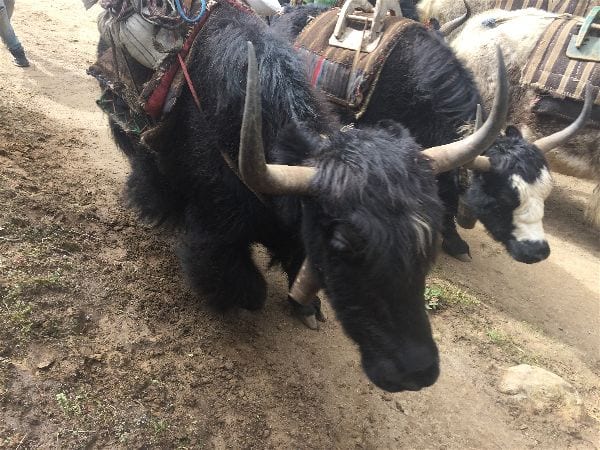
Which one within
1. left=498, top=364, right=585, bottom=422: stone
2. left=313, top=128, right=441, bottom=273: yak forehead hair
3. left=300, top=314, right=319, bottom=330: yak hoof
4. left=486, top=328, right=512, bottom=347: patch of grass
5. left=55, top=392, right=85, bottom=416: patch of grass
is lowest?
left=486, top=328, right=512, bottom=347: patch of grass

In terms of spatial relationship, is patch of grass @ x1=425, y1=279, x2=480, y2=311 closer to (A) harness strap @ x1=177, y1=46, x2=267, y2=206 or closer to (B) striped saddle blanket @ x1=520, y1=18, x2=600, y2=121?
→ (A) harness strap @ x1=177, y1=46, x2=267, y2=206

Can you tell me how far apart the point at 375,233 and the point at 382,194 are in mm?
153

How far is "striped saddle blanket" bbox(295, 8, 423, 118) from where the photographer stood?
342 cm

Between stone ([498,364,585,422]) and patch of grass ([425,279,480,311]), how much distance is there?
69 cm

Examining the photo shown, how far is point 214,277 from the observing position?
2693mm

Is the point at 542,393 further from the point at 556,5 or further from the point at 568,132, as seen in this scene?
the point at 556,5

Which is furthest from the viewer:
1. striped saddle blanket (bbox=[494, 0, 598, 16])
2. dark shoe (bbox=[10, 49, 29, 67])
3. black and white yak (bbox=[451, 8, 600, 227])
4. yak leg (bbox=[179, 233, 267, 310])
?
striped saddle blanket (bbox=[494, 0, 598, 16])

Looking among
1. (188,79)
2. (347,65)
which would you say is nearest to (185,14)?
(188,79)

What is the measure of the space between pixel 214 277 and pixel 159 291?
16.1 inches

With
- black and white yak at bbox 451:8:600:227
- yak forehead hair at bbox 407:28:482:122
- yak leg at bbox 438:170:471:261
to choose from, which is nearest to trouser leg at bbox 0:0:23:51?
yak forehead hair at bbox 407:28:482:122

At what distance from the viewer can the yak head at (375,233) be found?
66.7 inches

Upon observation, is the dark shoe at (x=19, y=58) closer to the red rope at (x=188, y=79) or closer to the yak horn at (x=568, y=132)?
the red rope at (x=188, y=79)

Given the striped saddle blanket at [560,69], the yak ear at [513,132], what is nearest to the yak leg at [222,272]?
the yak ear at [513,132]

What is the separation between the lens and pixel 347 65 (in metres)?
3.56
